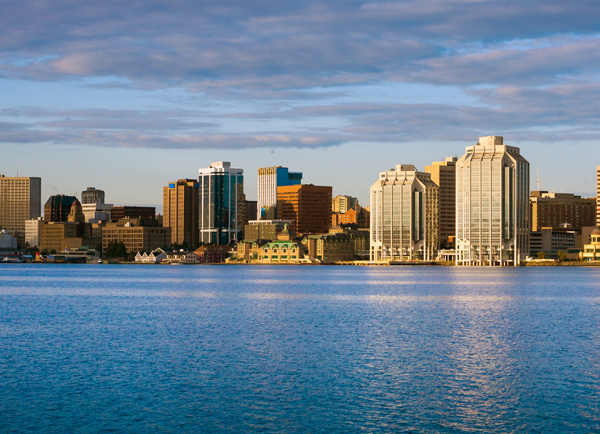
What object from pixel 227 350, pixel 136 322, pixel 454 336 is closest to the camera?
pixel 227 350

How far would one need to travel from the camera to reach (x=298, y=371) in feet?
174

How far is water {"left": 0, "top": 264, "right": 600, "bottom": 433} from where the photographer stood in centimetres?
4072

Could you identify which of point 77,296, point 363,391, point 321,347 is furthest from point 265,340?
point 77,296

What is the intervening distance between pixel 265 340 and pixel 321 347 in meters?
6.08

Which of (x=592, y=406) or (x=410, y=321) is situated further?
(x=410, y=321)

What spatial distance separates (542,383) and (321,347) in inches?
772

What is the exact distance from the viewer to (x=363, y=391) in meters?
47.1

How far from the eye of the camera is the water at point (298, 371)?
40719mm

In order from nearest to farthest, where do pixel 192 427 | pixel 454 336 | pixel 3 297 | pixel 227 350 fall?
pixel 192 427, pixel 227 350, pixel 454 336, pixel 3 297

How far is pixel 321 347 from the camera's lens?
64438 millimetres

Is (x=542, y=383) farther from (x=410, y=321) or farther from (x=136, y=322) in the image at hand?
(x=136, y=322)

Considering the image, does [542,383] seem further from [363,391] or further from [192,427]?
[192,427]

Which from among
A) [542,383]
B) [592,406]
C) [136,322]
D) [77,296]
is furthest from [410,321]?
[77,296]

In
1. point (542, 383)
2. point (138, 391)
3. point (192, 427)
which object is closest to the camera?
point (192, 427)
